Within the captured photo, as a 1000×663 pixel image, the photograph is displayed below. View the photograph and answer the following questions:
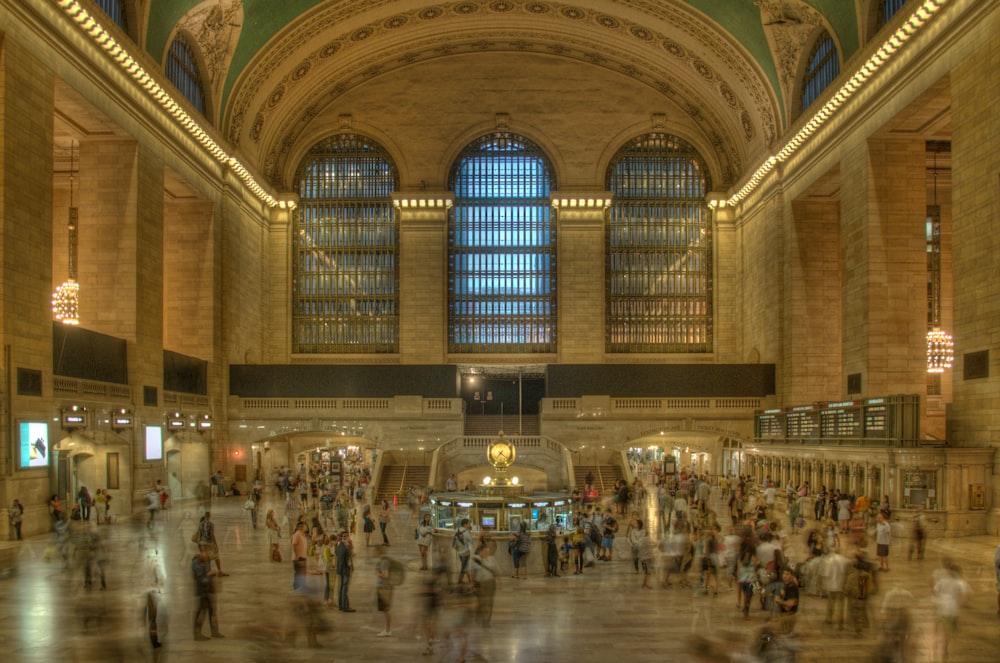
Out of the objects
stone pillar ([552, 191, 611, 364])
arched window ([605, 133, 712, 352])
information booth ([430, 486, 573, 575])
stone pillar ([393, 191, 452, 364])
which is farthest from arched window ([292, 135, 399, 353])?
information booth ([430, 486, 573, 575])

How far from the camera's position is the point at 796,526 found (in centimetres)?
2108

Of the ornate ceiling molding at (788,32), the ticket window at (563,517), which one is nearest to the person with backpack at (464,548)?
the ticket window at (563,517)

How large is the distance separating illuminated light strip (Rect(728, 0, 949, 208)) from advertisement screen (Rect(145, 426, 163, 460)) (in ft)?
75.8

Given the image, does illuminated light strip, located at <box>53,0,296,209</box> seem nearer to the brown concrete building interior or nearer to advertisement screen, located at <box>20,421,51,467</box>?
the brown concrete building interior

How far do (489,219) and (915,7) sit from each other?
77.3ft

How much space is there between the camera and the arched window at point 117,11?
1003 inches

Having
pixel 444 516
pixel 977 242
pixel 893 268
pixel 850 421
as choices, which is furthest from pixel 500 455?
pixel 893 268

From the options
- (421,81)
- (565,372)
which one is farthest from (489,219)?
(565,372)

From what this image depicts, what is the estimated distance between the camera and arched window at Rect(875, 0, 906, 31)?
25839 mm

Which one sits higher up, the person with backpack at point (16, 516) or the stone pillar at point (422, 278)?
the stone pillar at point (422, 278)

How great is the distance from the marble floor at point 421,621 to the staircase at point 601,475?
1589 cm

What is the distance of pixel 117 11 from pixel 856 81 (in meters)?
21.0

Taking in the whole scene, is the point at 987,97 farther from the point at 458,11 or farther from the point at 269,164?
the point at 269,164

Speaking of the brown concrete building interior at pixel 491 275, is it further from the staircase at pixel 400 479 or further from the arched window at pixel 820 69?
the staircase at pixel 400 479
